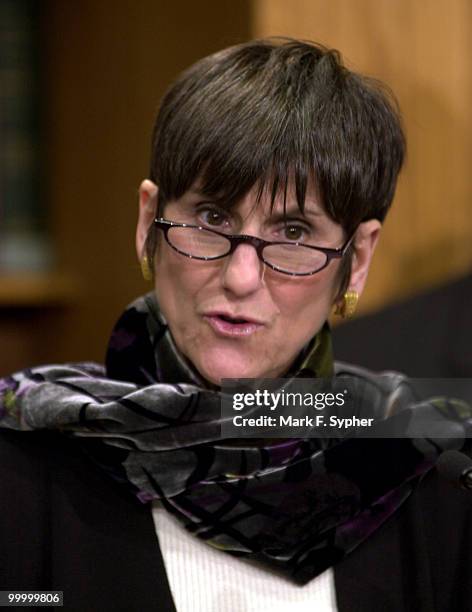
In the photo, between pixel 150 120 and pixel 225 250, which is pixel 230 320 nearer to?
pixel 225 250

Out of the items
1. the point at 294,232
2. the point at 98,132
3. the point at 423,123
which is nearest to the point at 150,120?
the point at 98,132

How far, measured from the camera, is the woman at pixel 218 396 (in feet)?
4.26

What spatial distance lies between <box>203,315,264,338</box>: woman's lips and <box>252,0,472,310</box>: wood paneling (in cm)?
160

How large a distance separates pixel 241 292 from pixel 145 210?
0.20 metres

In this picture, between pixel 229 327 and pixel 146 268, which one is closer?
pixel 229 327

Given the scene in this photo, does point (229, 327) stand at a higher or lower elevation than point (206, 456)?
higher

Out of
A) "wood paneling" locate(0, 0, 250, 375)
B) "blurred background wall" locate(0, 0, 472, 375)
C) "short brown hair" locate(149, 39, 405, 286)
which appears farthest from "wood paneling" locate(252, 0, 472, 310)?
"short brown hair" locate(149, 39, 405, 286)

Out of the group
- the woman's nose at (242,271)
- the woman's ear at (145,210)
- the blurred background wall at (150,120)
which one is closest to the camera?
Result: the woman's nose at (242,271)

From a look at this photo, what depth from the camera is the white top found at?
4.39 ft

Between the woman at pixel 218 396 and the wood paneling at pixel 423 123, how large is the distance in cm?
147

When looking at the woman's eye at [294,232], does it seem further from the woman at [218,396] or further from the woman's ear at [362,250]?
the woman's ear at [362,250]

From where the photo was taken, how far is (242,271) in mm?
1271

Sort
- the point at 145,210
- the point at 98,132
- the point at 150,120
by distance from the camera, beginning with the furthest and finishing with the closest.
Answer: the point at 98,132 → the point at 150,120 → the point at 145,210
